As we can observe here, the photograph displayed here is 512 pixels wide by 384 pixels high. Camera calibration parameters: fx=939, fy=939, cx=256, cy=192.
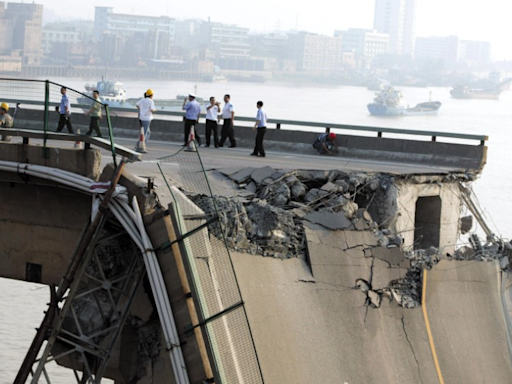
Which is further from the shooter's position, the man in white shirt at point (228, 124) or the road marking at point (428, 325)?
the man in white shirt at point (228, 124)

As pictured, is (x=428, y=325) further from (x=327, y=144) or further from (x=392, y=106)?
(x=392, y=106)

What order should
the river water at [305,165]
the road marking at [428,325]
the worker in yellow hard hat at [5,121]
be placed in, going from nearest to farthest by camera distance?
the road marking at [428,325] < the worker in yellow hard hat at [5,121] < the river water at [305,165]

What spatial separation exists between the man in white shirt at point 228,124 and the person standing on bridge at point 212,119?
0.17 metres

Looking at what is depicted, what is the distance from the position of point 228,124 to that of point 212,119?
49cm

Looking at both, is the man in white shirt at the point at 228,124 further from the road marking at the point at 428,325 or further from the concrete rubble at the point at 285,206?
the road marking at the point at 428,325

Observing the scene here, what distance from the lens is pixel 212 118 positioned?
24.5 metres

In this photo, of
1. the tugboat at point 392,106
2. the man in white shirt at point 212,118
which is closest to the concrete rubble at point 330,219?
the man in white shirt at point 212,118

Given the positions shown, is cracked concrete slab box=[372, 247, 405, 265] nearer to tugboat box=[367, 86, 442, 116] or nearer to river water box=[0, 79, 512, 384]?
Result: river water box=[0, 79, 512, 384]

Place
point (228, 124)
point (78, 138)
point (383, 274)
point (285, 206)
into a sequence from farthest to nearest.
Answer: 1. point (228, 124)
2. point (285, 206)
3. point (383, 274)
4. point (78, 138)

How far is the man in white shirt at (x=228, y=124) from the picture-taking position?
2414cm

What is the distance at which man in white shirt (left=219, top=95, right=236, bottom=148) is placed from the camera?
2414 cm

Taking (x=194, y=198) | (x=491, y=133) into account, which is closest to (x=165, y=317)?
(x=194, y=198)

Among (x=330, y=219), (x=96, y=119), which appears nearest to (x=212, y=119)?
(x=330, y=219)

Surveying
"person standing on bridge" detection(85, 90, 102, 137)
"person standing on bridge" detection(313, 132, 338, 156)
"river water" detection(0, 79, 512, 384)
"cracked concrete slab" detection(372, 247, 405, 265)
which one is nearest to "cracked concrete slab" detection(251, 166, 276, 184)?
"cracked concrete slab" detection(372, 247, 405, 265)
